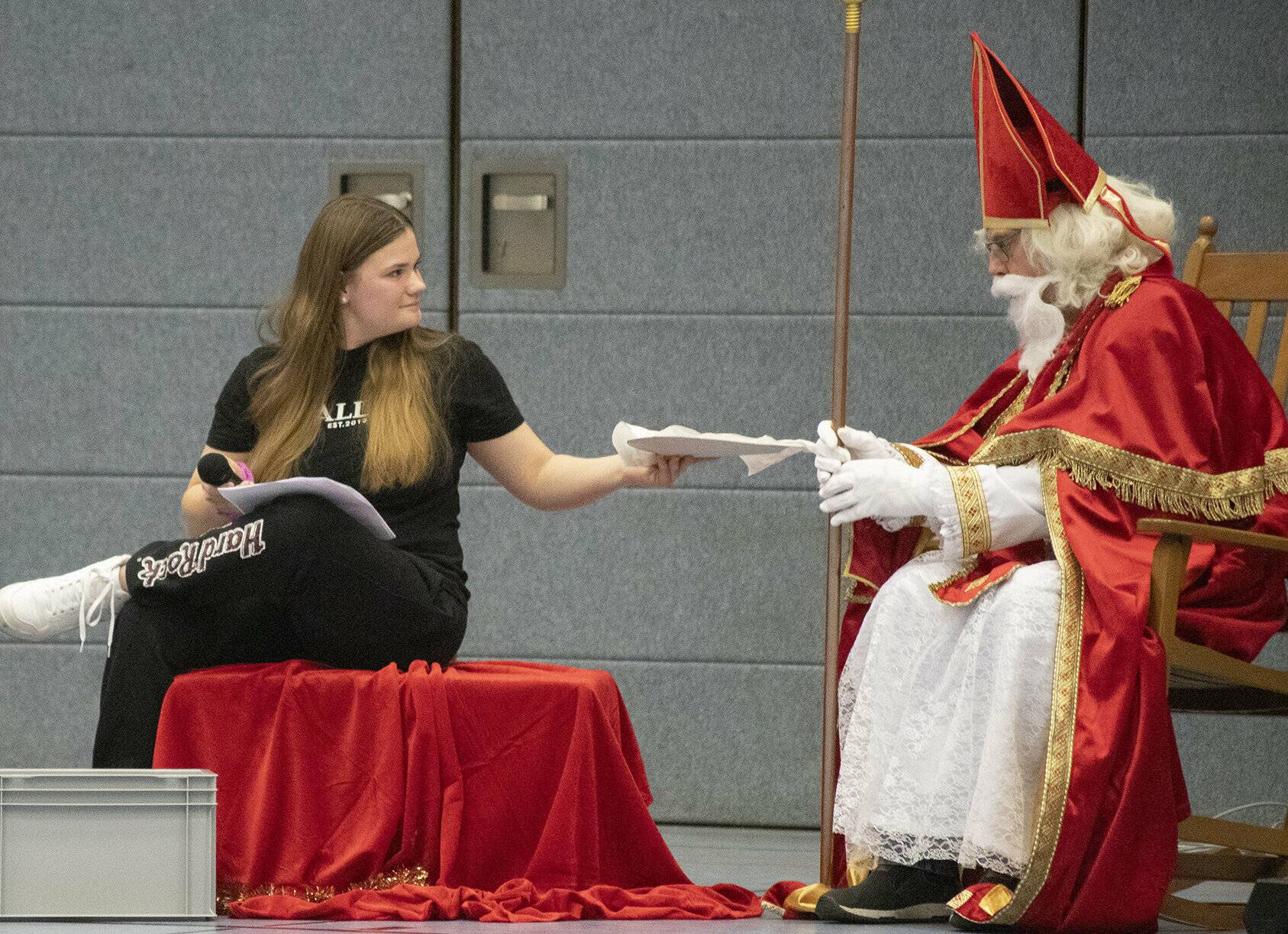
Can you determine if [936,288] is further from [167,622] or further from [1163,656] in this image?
[167,622]

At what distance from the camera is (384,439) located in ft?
8.61

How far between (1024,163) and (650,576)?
159cm

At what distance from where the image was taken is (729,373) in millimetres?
3793

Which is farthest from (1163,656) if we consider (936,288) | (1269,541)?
(936,288)

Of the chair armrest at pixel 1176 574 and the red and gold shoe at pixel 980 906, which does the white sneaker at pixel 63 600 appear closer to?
the red and gold shoe at pixel 980 906

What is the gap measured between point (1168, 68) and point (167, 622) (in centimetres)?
245

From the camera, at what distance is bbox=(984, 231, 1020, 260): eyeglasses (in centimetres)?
257

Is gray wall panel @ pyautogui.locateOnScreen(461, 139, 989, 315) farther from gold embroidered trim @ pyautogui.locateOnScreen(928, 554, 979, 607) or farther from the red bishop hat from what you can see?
gold embroidered trim @ pyautogui.locateOnScreen(928, 554, 979, 607)

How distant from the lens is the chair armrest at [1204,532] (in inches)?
86.6

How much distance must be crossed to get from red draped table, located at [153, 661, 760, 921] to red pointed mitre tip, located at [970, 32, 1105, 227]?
3.09 ft

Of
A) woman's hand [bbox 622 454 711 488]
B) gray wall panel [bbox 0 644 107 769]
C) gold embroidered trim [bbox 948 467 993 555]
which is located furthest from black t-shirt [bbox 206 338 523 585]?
gray wall panel [bbox 0 644 107 769]

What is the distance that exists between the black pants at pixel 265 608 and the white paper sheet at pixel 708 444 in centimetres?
39

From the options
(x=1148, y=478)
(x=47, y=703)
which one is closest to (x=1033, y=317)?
(x=1148, y=478)

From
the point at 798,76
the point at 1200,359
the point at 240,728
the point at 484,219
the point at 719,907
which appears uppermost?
the point at 798,76
